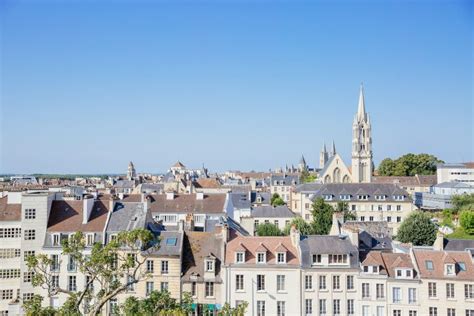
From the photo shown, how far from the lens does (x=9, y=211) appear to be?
44188 millimetres

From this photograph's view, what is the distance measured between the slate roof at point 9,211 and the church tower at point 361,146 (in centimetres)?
10084

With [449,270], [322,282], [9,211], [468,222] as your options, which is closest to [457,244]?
→ [449,270]

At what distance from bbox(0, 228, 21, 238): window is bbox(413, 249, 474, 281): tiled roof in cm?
3215

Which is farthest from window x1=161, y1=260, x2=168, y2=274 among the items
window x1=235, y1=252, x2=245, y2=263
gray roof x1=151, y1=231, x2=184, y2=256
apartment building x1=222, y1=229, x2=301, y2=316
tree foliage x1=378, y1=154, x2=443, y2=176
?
tree foliage x1=378, y1=154, x2=443, y2=176

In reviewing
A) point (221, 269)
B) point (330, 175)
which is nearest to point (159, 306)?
point (221, 269)

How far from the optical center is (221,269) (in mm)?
40156

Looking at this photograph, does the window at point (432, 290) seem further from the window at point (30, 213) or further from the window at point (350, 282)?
the window at point (30, 213)

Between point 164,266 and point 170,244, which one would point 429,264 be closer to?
A: point 170,244

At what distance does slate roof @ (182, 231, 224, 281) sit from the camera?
133 ft

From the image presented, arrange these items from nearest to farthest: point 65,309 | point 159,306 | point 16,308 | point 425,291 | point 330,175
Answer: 1. point 65,309
2. point 159,306
3. point 425,291
4. point 16,308
5. point 330,175

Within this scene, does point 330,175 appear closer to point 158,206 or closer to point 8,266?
point 158,206

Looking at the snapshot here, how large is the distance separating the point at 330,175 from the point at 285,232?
61984mm

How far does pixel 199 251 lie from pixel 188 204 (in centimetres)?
3371

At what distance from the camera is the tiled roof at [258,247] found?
40.3 metres
